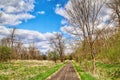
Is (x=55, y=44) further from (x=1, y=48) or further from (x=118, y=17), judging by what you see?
(x=118, y=17)

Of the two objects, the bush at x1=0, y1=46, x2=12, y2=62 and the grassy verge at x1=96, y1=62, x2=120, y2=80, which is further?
the bush at x1=0, y1=46, x2=12, y2=62

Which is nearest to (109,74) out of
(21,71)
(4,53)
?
(21,71)

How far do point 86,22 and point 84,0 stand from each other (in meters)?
2.49

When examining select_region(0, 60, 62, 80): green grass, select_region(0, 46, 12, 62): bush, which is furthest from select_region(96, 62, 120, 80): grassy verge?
select_region(0, 46, 12, 62): bush

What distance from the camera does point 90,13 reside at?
2461 cm

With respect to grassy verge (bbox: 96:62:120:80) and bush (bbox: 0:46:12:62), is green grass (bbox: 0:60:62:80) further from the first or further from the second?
bush (bbox: 0:46:12:62)

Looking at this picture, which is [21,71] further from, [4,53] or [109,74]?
[4,53]

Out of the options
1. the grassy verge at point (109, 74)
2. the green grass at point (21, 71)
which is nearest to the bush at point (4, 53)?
the green grass at point (21, 71)

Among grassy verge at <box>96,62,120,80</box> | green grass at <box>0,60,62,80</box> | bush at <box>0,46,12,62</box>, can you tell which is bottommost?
grassy verge at <box>96,62,120,80</box>

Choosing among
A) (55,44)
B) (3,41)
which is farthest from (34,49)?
(55,44)

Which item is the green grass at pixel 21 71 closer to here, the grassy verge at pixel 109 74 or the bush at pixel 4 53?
the grassy verge at pixel 109 74

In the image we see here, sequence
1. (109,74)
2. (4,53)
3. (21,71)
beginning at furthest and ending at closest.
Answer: (4,53)
(21,71)
(109,74)

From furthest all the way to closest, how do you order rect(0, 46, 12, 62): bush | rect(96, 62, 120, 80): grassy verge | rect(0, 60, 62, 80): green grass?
rect(0, 46, 12, 62): bush → rect(0, 60, 62, 80): green grass → rect(96, 62, 120, 80): grassy verge

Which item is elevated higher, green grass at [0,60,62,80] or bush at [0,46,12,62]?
bush at [0,46,12,62]
